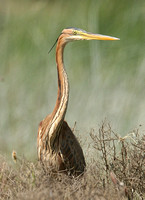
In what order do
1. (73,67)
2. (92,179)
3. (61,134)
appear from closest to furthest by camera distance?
(92,179) < (61,134) < (73,67)

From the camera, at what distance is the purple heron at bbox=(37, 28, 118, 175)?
4.01 m

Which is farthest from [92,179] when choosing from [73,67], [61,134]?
[73,67]

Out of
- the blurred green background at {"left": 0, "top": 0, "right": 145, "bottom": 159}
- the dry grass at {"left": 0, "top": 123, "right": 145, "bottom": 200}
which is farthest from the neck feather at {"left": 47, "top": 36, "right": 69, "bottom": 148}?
the blurred green background at {"left": 0, "top": 0, "right": 145, "bottom": 159}

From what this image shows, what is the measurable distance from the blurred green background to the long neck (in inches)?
54.7

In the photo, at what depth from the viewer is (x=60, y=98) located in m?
4.02

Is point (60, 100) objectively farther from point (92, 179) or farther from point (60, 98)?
point (92, 179)

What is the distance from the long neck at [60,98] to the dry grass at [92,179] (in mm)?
381

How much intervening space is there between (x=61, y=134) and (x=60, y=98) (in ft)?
1.29

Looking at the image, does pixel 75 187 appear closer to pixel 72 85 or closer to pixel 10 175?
pixel 10 175

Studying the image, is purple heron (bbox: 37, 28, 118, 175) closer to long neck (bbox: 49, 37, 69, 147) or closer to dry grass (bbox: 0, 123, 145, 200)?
long neck (bbox: 49, 37, 69, 147)

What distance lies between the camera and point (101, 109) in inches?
228

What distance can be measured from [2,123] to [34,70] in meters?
0.84

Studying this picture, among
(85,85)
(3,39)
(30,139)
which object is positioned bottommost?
(30,139)

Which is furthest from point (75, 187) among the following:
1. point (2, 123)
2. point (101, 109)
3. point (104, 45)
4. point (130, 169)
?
point (2, 123)
